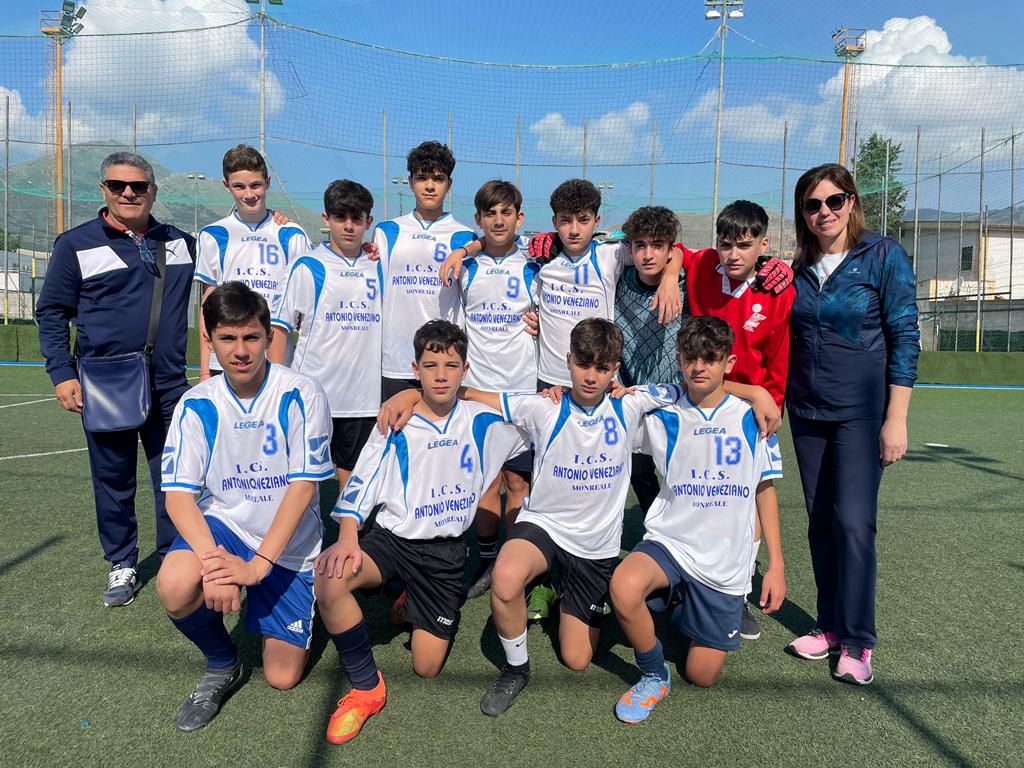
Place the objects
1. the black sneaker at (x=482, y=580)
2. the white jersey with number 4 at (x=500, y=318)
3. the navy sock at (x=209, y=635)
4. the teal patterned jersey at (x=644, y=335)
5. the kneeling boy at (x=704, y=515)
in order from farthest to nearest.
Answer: the white jersey with number 4 at (x=500, y=318) < the black sneaker at (x=482, y=580) < the teal patterned jersey at (x=644, y=335) < the kneeling boy at (x=704, y=515) < the navy sock at (x=209, y=635)

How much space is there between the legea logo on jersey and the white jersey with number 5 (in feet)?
5.42

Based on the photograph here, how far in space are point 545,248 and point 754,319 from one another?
119 cm

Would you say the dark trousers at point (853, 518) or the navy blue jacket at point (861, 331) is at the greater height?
the navy blue jacket at point (861, 331)

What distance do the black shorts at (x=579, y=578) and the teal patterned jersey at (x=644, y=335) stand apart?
1033mm

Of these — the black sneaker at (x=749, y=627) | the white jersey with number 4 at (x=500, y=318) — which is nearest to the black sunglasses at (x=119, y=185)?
the white jersey with number 4 at (x=500, y=318)

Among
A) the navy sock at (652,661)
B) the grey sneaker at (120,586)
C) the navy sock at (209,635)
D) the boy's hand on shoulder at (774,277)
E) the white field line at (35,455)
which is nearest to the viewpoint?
the navy sock at (209,635)

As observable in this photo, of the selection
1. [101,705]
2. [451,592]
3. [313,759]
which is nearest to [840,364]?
[451,592]

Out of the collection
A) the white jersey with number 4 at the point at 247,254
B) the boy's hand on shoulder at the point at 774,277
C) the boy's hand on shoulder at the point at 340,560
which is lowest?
the boy's hand on shoulder at the point at 340,560

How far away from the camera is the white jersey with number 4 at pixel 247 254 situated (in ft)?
12.9

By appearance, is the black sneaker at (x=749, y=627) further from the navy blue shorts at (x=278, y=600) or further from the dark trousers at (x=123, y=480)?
the dark trousers at (x=123, y=480)

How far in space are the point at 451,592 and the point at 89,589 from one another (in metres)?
2.03

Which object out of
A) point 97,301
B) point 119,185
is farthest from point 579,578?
point 119,185

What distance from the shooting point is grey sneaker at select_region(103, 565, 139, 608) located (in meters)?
3.40

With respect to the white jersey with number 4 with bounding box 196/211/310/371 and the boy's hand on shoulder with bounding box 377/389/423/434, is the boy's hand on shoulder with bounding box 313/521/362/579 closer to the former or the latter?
the boy's hand on shoulder with bounding box 377/389/423/434
